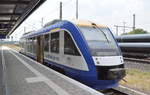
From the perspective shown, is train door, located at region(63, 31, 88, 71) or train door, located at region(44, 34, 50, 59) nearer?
train door, located at region(63, 31, 88, 71)

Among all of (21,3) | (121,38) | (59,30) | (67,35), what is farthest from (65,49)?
(121,38)

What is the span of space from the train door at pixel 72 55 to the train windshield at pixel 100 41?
0.54 m

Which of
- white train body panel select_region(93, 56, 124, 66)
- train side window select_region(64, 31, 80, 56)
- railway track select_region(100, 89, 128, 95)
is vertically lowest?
railway track select_region(100, 89, 128, 95)

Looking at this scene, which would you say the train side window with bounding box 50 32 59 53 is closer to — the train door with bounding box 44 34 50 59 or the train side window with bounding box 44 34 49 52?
the train door with bounding box 44 34 50 59

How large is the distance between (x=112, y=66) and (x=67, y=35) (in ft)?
8.31

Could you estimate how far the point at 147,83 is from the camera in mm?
10695

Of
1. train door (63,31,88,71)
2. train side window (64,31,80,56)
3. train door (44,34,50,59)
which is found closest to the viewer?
train door (63,31,88,71)

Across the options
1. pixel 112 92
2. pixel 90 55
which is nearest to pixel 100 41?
pixel 90 55

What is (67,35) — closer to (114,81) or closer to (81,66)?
(81,66)

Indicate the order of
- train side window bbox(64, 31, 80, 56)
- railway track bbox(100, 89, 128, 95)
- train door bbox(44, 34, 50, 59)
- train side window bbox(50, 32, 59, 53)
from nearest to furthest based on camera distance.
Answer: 1. railway track bbox(100, 89, 128, 95)
2. train side window bbox(64, 31, 80, 56)
3. train side window bbox(50, 32, 59, 53)
4. train door bbox(44, 34, 50, 59)

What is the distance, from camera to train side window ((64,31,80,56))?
362 inches

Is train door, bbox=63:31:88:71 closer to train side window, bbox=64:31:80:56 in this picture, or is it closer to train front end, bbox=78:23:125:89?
train side window, bbox=64:31:80:56

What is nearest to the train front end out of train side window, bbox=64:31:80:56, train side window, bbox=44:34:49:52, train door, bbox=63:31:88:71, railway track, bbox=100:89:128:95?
railway track, bbox=100:89:128:95

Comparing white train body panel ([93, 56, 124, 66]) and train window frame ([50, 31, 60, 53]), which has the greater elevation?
train window frame ([50, 31, 60, 53])
